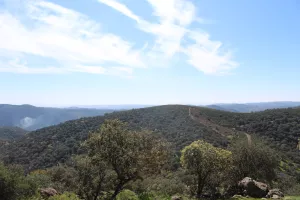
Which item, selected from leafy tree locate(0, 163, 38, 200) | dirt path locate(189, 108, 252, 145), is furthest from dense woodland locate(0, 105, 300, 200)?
dirt path locate(189, 108, 252, 145)

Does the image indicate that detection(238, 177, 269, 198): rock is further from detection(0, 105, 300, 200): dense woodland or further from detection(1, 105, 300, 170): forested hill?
detection(1, 105, 300, 170): forested hill

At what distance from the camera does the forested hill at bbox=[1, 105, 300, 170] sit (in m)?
74.8

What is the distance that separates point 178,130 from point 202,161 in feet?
191

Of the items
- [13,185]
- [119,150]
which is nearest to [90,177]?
[119,150]

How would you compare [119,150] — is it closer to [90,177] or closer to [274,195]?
[90,177]

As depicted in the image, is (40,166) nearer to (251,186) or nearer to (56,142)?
(56,142)

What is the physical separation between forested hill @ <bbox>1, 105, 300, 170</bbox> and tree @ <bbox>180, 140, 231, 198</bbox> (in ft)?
135

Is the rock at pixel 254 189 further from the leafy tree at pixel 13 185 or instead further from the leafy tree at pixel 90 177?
the leafy tree at pixel 13 185

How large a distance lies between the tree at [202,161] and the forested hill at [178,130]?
41249 millimetres

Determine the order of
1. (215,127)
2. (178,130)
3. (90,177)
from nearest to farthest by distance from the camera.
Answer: (90,177) → (178,130) → (215,127)

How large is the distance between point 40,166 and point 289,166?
6713cm

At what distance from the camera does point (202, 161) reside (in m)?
Result: 23.2

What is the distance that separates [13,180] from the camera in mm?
18688

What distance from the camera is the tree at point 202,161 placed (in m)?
23.4
